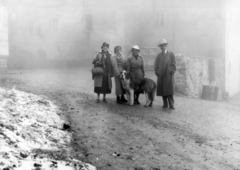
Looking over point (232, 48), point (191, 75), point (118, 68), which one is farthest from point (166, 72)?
point (232, 48)

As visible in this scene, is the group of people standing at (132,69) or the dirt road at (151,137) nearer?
the dirt road at (151,137)

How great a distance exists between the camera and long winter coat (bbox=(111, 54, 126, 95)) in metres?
6.84

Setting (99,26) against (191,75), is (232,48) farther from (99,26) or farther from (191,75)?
(99,26)

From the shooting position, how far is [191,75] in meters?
10.9

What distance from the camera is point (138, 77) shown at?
6.97 m

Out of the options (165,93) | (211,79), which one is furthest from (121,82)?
(211,79)

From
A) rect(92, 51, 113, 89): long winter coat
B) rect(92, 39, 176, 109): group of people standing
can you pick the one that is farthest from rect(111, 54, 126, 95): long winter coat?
rect(92, 51, 113, 89): long winter coat

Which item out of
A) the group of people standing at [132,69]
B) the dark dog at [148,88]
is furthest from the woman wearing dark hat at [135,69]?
the dark dog at [148,88]

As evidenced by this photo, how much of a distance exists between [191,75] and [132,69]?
455 centimetres

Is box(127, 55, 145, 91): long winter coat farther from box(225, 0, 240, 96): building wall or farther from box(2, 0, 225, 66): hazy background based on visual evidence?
box(2, 0, 225, 66): hazy background

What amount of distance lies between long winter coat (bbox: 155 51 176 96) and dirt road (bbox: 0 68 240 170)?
1.58 ft

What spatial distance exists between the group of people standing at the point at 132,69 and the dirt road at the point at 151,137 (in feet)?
1.32

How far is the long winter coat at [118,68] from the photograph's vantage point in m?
6.84

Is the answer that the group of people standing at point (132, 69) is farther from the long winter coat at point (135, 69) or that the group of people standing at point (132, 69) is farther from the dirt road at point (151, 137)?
the dirt road at point (151, 137)
